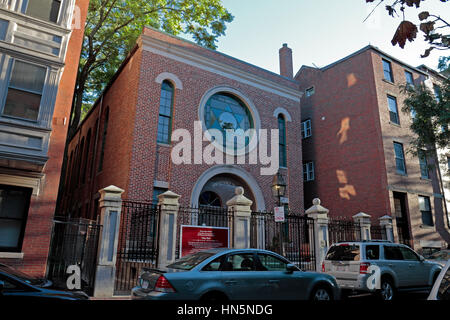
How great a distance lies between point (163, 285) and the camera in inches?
238

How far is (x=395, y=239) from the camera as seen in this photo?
19.2 meters

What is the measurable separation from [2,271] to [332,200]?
20547 mm

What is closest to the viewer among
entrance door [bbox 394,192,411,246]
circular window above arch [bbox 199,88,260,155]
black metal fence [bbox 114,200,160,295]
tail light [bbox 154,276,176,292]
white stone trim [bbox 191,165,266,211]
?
tail light [bbox 154,276,176,292]

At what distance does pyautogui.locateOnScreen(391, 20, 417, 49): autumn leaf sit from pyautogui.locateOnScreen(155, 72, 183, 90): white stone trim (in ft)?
44.6

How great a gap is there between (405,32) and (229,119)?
1473 cm

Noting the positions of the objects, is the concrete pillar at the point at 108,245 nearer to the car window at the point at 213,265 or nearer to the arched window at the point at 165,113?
the car window at the point at 213,265

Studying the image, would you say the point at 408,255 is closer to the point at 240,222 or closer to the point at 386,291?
the point at 386,291

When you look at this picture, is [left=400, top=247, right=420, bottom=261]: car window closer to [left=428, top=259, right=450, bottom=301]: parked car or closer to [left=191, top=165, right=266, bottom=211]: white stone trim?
[left=428, top=259, right=450, bottom=301]: parked car

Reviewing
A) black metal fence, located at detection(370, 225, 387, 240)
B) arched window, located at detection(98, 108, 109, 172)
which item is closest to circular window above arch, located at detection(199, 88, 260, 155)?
arched window, located at detection(98, 108, 109, 172)

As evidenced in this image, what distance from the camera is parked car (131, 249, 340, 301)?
20.1 ft

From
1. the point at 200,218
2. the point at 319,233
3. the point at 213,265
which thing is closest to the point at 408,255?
the point at 319,233

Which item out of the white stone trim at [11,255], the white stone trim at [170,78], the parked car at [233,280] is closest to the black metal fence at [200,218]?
the parked car at [233,280]

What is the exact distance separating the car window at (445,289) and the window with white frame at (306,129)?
72.5ft

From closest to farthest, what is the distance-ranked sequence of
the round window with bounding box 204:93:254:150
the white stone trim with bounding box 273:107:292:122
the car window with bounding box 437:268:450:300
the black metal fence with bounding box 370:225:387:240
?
the car window with bounding box 437:268:450:300
the round window with bounding box 204:93:254:150
the black metal fence with bounding box 370:225:387:240
the white stone trim with bounding box 273:107:292:122
